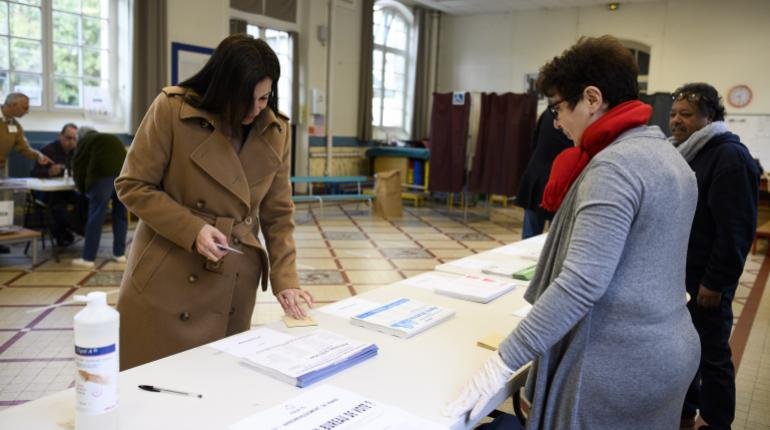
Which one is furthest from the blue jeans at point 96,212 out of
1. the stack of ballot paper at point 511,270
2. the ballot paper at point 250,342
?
the ballot paper at point 250,342

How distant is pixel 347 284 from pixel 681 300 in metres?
3.67

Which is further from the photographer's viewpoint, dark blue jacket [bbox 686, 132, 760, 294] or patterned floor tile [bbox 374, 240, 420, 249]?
patterned floor tile [bbox 374, 240, 420, 249]

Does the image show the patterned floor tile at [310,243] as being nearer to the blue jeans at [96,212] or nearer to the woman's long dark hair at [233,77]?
the blue jeans at [96,212]

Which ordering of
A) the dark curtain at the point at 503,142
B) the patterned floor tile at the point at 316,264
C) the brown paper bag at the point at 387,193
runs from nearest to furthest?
the patterned floor tile at the point at 316,264 < the dark curtain at the point at 503,142 < the brown paper bag at the point at 387,193

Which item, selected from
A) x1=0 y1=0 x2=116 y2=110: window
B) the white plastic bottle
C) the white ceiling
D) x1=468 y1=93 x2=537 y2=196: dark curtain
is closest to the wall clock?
the white ceiling

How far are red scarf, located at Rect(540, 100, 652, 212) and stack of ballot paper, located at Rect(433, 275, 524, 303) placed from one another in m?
0.66

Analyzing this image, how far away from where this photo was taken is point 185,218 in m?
1.55

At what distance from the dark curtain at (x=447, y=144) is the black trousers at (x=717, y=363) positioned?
6.12 metres

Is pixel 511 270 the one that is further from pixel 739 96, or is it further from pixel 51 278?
pixel 739 96

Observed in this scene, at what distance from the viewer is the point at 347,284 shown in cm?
484

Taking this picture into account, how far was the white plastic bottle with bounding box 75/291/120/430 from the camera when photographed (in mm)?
934

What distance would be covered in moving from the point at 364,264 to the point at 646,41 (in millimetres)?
7187

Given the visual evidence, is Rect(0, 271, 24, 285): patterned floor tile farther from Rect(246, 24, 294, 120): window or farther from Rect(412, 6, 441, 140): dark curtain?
Rect(412, 6, 441, 140): dark curtain

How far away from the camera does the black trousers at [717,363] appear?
2420 mm
